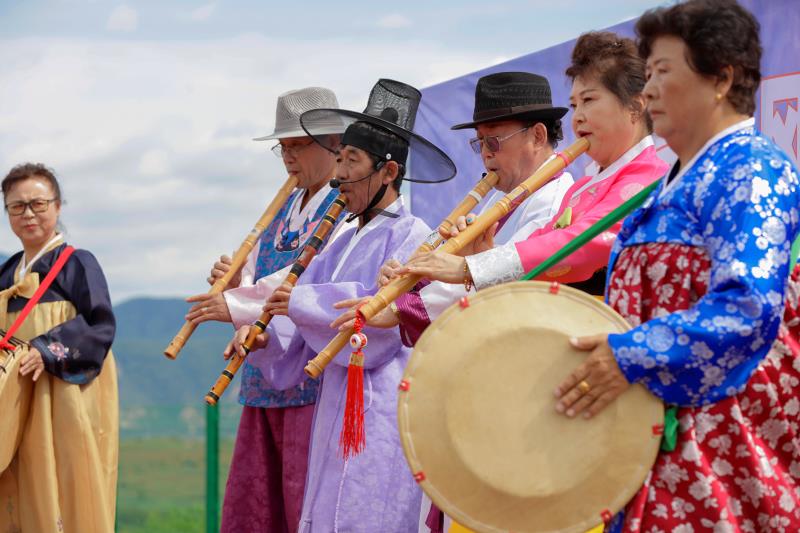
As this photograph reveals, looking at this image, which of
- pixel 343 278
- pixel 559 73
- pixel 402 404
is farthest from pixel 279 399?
pixel 402 404

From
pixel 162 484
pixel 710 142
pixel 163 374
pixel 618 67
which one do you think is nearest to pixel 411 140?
pixel 618 67

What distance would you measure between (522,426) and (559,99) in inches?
115

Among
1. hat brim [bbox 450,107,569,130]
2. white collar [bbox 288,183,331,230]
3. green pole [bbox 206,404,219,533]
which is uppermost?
hat brim [bbox 450,107,569,130]

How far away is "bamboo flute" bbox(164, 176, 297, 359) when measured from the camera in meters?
4.75

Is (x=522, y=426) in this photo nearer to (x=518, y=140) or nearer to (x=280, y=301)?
(x=518, y=140)

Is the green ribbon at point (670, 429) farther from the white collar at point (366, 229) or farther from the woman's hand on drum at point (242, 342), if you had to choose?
the woman's hand on drum at point (242, 342)

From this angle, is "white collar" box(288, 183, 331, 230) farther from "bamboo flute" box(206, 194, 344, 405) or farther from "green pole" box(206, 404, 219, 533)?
"green pole" box(206, 404, 219, 533)

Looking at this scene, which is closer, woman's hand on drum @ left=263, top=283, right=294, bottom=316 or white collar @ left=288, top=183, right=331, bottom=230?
woman's hand on drum @ left=263, top=283, right=294, bottom=316

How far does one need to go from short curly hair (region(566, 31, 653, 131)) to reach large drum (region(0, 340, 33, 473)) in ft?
11.1

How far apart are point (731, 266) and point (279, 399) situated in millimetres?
2911

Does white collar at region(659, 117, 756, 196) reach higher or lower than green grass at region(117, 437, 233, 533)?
higher

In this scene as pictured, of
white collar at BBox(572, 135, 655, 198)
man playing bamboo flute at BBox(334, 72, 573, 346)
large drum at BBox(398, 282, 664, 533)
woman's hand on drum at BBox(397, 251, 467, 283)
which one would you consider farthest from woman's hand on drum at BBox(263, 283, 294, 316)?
large drum at BBox(398, 282, 664, 533)

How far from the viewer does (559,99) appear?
4.98 metres

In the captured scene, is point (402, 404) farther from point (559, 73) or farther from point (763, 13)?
point (559, 73)
